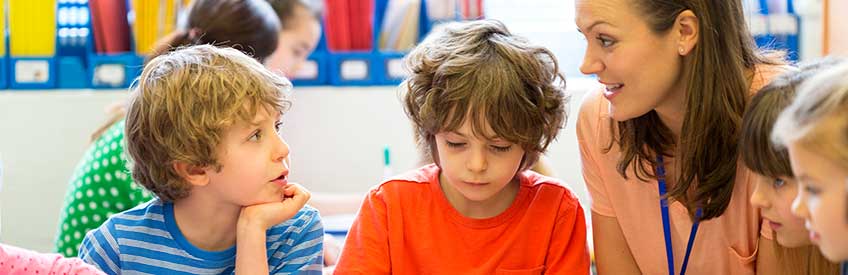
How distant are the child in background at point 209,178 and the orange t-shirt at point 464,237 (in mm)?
92

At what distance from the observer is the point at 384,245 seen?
5.58 feet

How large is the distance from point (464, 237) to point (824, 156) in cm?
66

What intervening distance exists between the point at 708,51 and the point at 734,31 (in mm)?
56

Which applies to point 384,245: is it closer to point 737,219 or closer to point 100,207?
point 737,219

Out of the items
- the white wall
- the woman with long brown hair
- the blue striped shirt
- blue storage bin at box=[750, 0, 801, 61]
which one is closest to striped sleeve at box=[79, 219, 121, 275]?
the blue striped shirt

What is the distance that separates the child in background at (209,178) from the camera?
1.59 metres

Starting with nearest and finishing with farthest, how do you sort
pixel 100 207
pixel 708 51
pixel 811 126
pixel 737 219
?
pixel 811 126, pixel 708 51, pixel 737 219, pixel 100 207

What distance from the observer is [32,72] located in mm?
3039

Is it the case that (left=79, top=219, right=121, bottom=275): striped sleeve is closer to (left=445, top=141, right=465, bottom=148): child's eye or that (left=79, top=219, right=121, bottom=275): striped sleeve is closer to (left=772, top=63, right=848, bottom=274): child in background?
(left=445, top=141, right=465, bottom=148): child's eye

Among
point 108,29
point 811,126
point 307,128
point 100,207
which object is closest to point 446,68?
point 811,126

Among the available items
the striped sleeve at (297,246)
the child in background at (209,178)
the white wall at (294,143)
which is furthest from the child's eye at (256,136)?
the white wall at (294,143)

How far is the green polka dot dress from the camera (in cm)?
221

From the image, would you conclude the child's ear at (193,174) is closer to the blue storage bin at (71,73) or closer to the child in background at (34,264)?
the child in background at (34,264)

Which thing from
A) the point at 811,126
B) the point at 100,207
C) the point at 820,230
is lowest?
the point at 100,207
